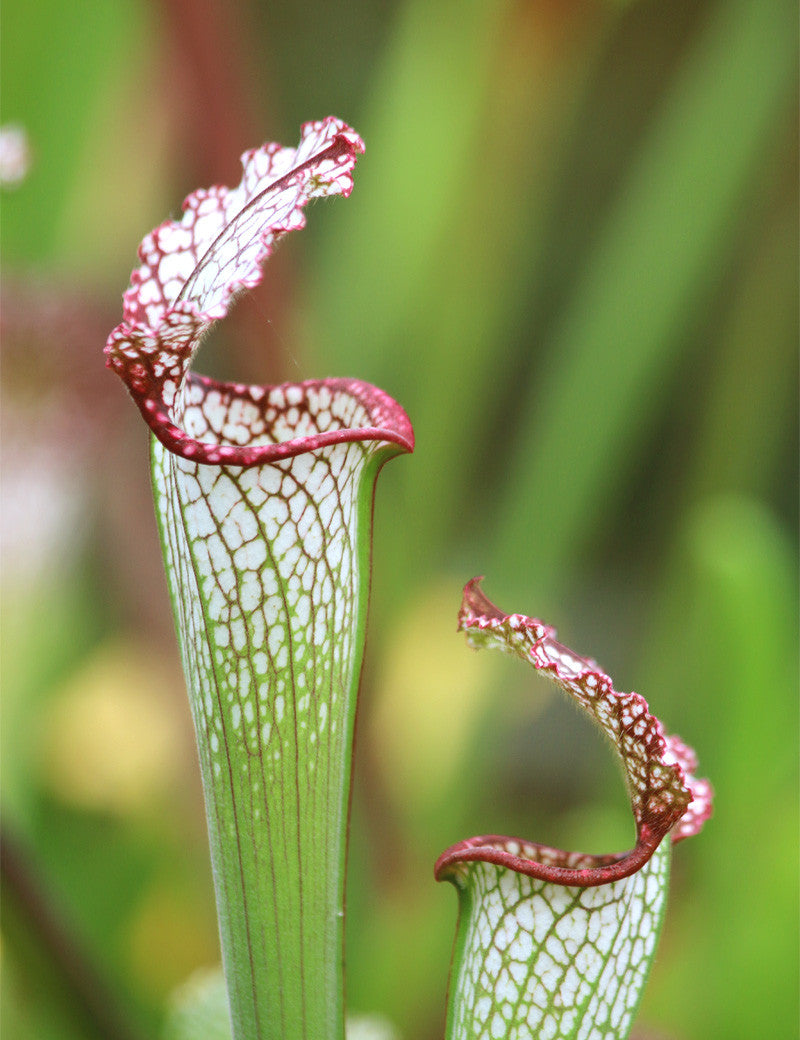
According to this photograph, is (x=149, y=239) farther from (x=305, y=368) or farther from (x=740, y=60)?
(x=740, y=60)

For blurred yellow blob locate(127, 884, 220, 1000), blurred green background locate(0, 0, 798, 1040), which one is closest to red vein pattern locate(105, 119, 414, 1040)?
blurred green background locate(0, 0, 798, 1040)

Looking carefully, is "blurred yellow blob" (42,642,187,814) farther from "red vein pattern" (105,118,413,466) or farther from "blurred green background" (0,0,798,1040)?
"red vein pattern" (105,118,413,466)

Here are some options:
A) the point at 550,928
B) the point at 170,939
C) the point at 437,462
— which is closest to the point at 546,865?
the point at 550,928

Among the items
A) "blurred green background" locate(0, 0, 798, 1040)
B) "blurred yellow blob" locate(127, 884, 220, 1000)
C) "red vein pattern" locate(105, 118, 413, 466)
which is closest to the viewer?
"red vein pattern" locate(105, 118, 413, 466)

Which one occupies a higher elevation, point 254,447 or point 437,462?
point 437,462

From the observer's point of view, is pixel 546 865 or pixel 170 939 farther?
pixel 170 939

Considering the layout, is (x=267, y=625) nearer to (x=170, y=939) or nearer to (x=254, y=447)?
(x=254, y=447)

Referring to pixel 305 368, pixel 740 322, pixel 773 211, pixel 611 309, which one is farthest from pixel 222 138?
pixel 773 211

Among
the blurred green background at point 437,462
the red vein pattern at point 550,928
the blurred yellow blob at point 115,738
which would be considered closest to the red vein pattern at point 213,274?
the red vein pattern at point 550,928

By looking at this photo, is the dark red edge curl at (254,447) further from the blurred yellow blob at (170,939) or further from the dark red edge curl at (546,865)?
the blurred yellow blob at (170,939)
